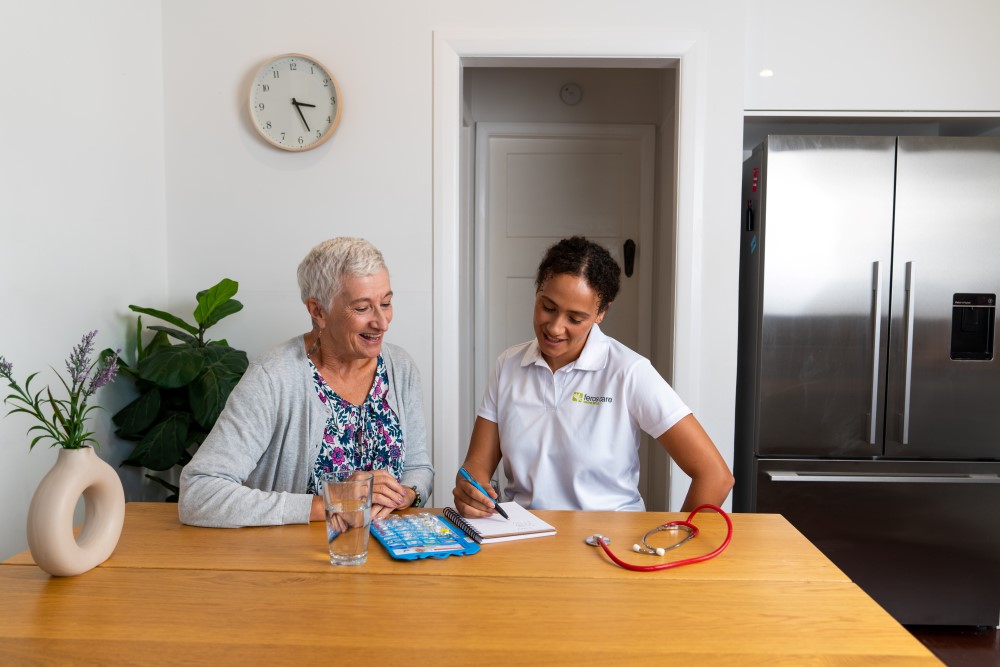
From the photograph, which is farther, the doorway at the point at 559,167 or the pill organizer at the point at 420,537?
the doorway at the point at 559,167

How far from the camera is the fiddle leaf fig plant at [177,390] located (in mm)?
2316

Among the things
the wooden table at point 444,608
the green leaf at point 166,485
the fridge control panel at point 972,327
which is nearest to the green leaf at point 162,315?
the green leaf at point 166,485

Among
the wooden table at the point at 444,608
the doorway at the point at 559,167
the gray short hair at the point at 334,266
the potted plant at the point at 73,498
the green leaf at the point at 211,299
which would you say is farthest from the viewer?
the doorway at the point at 559,167

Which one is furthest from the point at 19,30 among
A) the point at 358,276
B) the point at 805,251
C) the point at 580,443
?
the point at 805,251

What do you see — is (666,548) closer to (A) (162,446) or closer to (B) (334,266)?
(B) (334,266)

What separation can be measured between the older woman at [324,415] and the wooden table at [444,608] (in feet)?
0.47

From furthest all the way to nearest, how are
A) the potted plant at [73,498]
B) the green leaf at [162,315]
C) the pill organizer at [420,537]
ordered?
1. the green leaf at [162,315]
2. the pill organizer at [420,537]
3. the potted plant at [73,498]

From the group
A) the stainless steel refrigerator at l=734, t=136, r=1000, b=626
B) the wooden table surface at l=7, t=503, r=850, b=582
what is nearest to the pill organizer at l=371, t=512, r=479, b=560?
the wooden table surface at l=7, t=503, r=850, b=582

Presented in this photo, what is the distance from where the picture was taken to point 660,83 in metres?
3.90

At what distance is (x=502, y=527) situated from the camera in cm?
140

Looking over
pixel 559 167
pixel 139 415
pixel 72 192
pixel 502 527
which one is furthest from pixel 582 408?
pixel 559 167

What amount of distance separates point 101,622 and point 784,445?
7.80 ft

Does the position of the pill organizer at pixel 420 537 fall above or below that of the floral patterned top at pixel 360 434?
below

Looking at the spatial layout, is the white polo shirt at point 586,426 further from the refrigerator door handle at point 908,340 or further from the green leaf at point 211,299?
the refrigerator door handle at point 908,340
